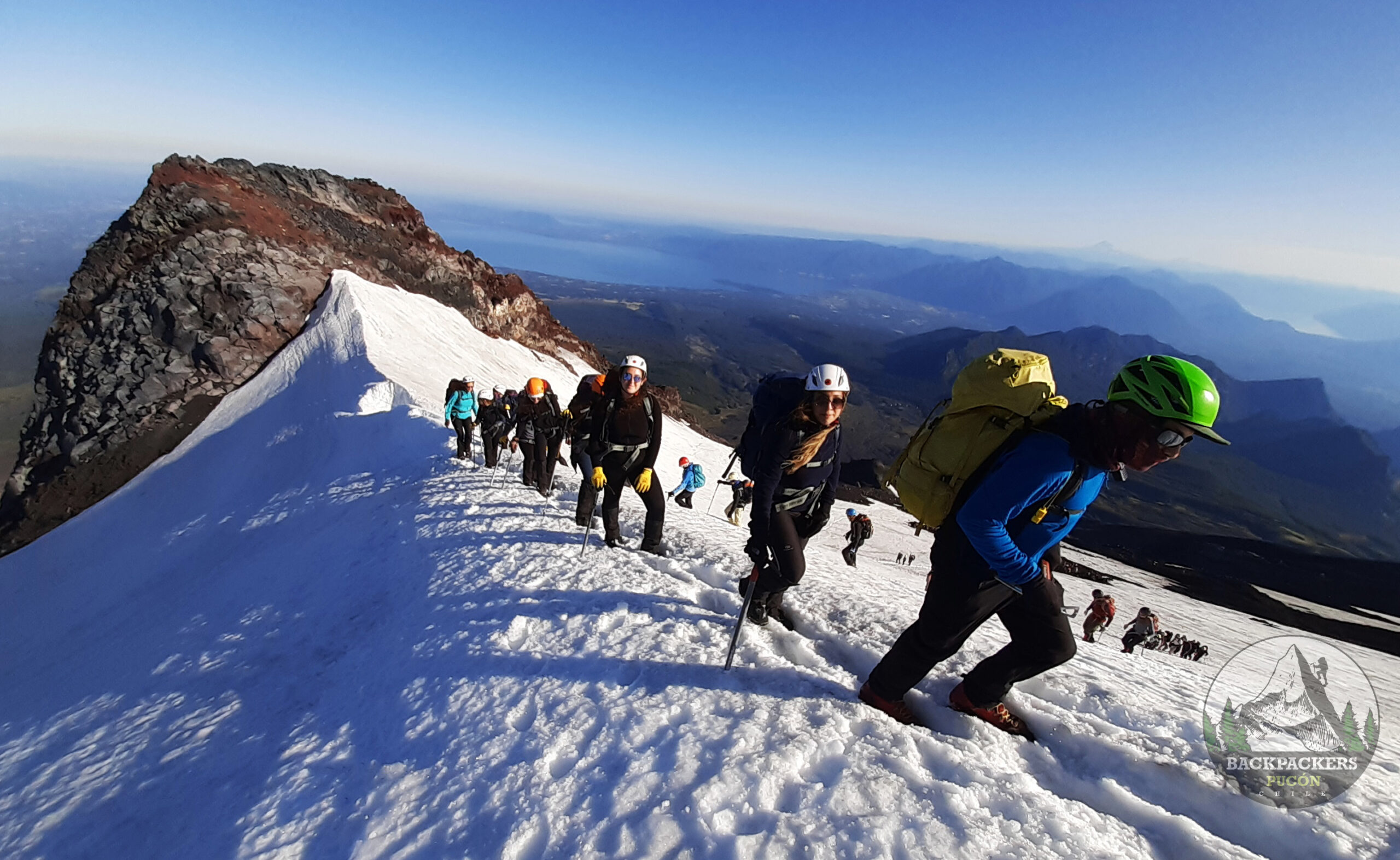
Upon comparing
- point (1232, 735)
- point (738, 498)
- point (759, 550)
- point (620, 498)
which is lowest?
point (738, 498)

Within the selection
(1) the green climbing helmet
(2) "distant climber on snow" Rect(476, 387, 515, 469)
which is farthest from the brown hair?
(2) "distant climber on snow" Rect(476, 387, 515, 469)

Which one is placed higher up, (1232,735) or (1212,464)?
(1232,735)

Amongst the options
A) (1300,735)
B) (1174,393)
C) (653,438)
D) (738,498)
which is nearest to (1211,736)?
(1300,735)

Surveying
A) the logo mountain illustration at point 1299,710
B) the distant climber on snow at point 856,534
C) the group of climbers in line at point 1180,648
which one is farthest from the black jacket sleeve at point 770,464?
the group of climbers in line at point 1180,648

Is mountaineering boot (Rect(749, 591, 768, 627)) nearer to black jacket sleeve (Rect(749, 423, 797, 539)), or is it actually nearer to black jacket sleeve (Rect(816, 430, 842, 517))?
black jacket sleeve (Rect(816, 430, 842, 517))

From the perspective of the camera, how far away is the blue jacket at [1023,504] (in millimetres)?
3260

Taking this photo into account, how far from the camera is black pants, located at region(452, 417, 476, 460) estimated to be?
1284 cm

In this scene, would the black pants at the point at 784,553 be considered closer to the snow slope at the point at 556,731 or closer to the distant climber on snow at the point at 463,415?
the snow slope at the point at 556,731

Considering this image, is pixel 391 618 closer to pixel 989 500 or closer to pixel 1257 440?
pixel 989 500

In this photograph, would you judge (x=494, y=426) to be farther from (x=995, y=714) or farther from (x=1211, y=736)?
(x=1211, y=736)

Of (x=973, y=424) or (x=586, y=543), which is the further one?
(x=586, y=543)

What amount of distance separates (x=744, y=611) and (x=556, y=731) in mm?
1809

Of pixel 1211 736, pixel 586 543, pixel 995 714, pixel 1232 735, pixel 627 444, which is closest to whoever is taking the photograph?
pixel 1232 735

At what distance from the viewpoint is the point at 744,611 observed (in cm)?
497
